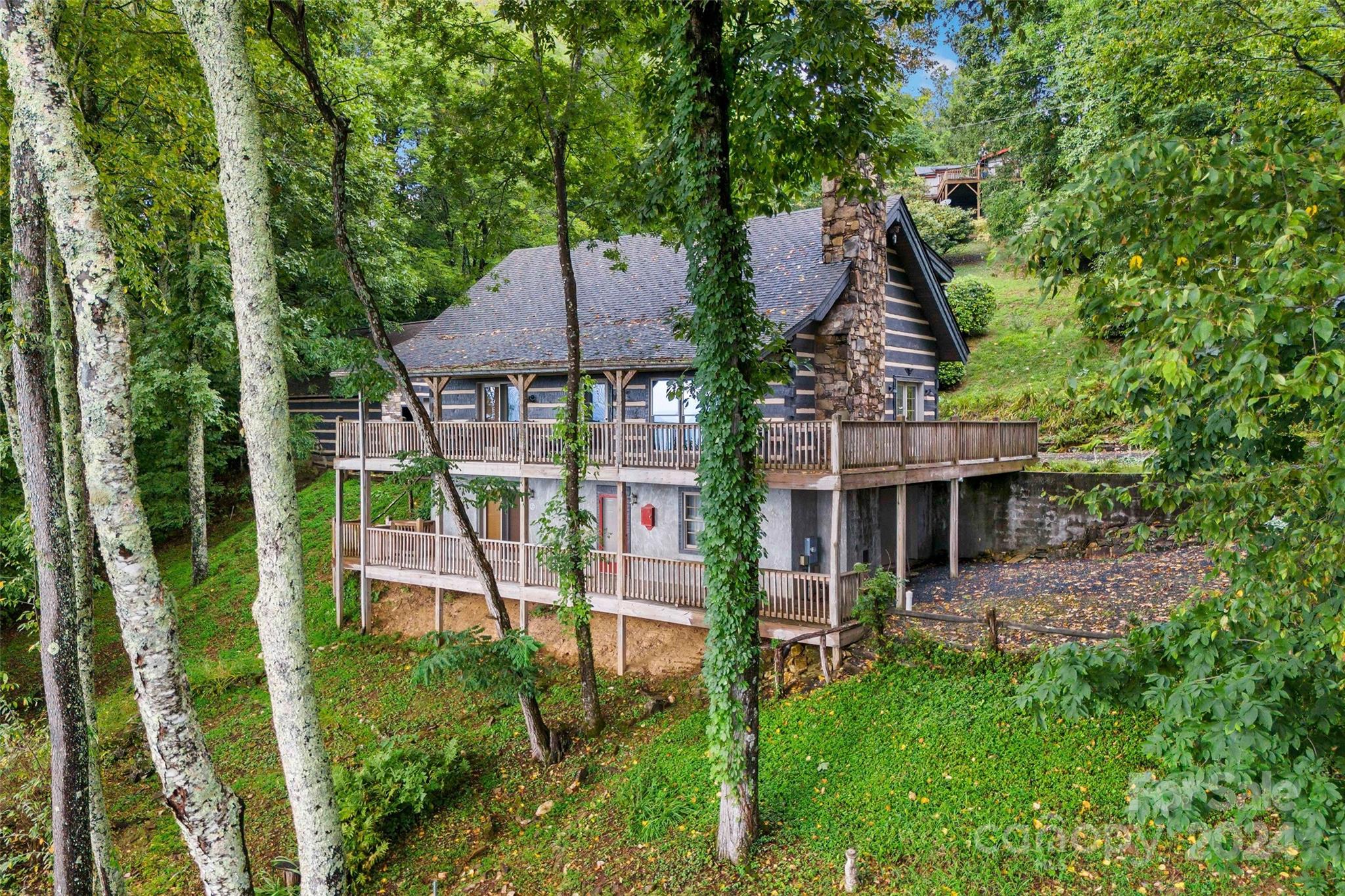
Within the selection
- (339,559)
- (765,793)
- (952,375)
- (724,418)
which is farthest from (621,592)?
(952,375)

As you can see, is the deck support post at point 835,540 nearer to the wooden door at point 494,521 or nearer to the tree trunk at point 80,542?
the wooden door at point 494,521

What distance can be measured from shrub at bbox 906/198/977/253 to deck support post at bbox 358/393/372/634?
1073 inches

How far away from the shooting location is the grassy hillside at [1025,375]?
71.2 ft

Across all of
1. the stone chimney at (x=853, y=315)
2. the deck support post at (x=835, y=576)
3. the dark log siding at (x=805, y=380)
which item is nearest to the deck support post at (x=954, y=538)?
the stone chimney at (x=853, y=315)

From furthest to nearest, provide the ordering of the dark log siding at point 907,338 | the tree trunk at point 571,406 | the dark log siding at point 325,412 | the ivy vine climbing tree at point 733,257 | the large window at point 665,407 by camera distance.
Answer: the dark log siding at point 325,412
the dark log siding at point 907,338
the large window at point 665,407
the tree trunk at point 571,406
the ivy vine climbing tree at point 733,257

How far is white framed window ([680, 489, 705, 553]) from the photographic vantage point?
15.5 meters

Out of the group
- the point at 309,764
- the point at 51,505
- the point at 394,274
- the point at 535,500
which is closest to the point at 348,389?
the point at 51,505

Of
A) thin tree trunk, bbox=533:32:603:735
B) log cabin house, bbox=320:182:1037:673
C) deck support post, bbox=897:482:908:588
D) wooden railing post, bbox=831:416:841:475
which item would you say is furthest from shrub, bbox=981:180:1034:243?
thin tree trunk, bbox=533:32:603:735

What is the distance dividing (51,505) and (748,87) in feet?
29.0

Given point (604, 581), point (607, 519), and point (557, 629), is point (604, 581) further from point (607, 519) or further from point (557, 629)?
point (607, 519)

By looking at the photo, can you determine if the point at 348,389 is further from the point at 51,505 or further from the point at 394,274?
the point at 394,274

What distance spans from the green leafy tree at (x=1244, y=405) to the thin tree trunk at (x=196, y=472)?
19969mm

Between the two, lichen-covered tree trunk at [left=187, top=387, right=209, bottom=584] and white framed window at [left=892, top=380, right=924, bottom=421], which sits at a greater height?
white framed window at [left=892, top=380, right=924, bottom=421]

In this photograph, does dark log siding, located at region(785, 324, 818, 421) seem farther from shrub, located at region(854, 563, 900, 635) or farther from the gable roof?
shrub, located at region(854, 563, 900, 635)
